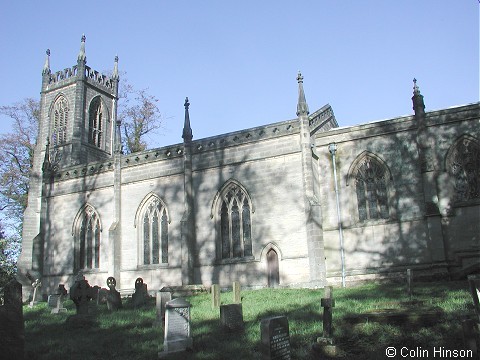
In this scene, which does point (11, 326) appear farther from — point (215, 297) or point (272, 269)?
point (272, 269)

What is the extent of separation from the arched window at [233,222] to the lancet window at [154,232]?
125 inches

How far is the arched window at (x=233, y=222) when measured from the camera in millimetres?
22422

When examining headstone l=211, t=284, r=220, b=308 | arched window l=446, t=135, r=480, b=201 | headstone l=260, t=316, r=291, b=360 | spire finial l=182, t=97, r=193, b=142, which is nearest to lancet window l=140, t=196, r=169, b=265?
spire finial l=182, t=97, r=193, b=142

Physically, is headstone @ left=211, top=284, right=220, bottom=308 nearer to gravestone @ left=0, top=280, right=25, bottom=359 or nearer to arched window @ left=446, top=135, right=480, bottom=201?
gravestone @ left=0, top=280, right=25, bottom=359

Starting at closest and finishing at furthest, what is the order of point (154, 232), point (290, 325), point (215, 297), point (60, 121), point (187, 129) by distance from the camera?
point (290, 325) → point (215, 297) → point (187, 129) → point (154, 232) → point (60, 121)

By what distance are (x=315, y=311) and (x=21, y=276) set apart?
2110 centimetres

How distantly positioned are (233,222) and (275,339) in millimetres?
15121

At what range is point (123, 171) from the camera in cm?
2603

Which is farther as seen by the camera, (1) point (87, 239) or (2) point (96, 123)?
(2) point (96, 123)

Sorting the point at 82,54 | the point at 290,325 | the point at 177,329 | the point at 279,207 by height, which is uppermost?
the point at 82,54

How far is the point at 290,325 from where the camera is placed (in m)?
10.9

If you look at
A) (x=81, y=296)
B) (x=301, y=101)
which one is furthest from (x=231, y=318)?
(x=301, y=101)

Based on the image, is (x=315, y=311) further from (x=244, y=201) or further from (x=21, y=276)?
(x=21, y=276)

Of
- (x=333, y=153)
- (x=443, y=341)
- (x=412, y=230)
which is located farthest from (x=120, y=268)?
(x=443, y=341)
